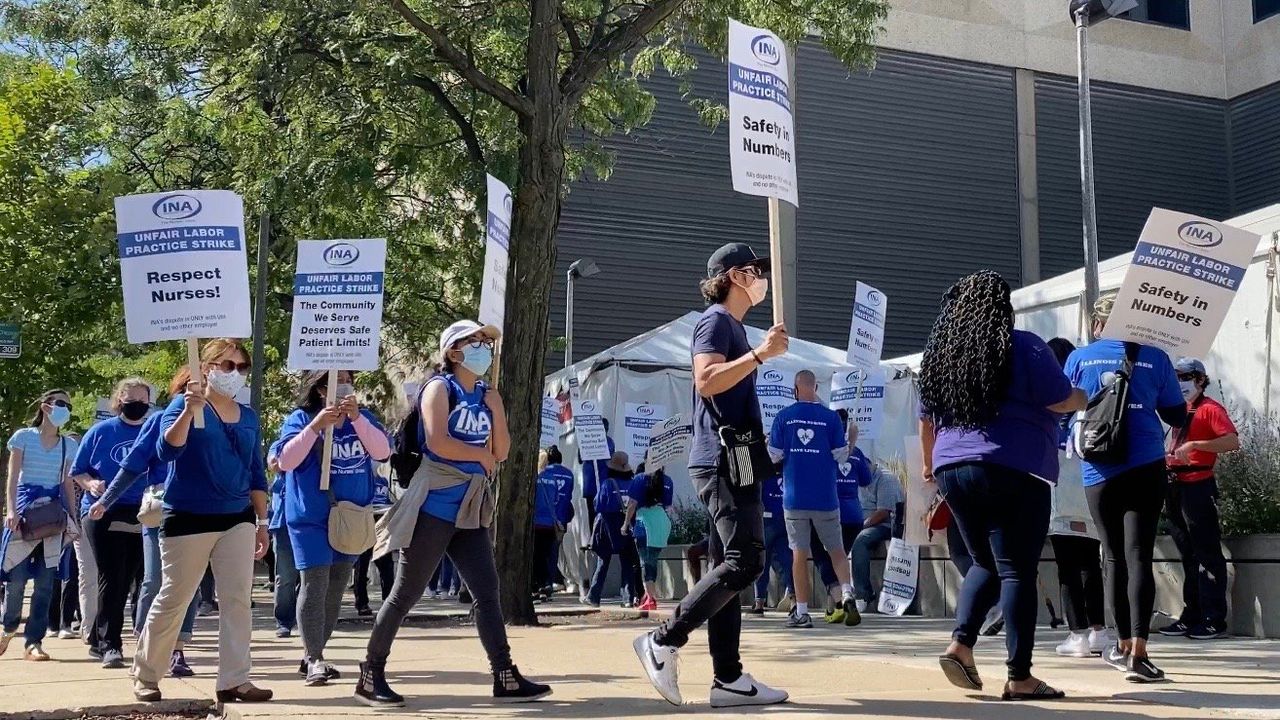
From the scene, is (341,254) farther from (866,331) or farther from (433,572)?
(866,331)

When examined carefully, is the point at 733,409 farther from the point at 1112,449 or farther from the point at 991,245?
the point at 991,245

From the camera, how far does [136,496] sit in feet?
33.1

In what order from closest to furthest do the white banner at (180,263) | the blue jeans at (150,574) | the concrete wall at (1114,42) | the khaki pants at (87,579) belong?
the white banner at (180,263)
the blue jeans at (150,574)
the khaki pants at (87,579)
the concrete wall at (1114,42)

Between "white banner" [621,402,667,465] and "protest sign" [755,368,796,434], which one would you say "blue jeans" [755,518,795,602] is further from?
"white banner" [621,402,667,465]

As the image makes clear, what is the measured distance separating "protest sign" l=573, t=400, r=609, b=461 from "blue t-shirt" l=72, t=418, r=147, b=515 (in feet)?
28.0

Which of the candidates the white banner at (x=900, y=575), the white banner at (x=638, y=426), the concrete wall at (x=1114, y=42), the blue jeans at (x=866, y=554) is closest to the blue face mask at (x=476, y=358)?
the white banner at (x=900, y=575)

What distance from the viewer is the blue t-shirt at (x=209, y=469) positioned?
Answer: 23.2 ft

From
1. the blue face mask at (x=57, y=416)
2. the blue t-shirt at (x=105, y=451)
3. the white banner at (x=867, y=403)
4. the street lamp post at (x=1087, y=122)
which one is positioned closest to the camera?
the blue t-shirt at (x=105, y=451)

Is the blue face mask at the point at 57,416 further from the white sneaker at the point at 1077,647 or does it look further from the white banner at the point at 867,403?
the white banner at the point at 867,403

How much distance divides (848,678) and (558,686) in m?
1.48

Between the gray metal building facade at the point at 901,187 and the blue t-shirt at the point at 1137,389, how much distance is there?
2037 cm

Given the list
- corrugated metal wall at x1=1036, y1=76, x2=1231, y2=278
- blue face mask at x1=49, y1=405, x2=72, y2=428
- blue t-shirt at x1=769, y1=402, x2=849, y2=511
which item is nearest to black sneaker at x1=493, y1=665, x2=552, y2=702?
blue t-shirt at x1=769, y1=402, x2=849, y2=511

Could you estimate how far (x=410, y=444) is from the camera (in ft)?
22.9

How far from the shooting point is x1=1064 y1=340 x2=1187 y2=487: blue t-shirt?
731 centimetres
